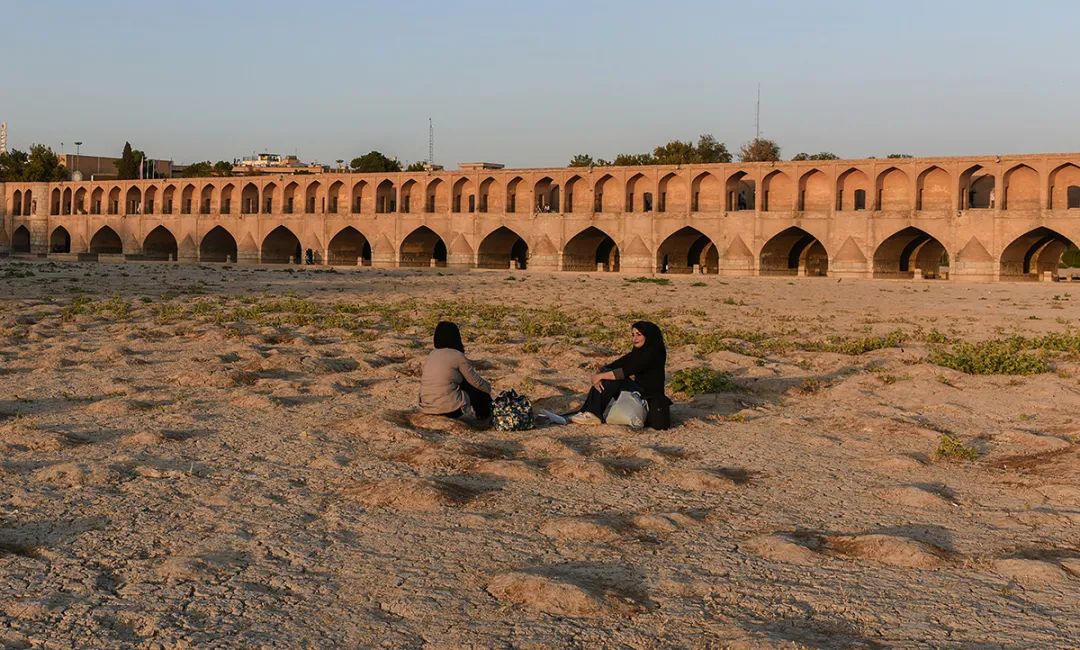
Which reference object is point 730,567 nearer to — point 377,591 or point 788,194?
point 377,591

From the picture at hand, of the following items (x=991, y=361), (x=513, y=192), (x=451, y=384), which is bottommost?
(x=451, y=384)

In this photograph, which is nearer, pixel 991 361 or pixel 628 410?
pixel 628 410

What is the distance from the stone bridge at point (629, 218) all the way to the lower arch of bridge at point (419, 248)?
8 cm

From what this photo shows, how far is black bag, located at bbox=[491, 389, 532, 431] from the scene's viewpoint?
7.75 meters

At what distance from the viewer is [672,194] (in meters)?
43.3

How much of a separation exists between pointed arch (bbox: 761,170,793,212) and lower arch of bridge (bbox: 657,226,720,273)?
2.86 meters

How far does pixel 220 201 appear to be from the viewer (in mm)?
55062

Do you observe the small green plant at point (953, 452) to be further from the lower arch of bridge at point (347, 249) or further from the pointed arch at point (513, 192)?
the lower arch of bridge at point (347, 249)

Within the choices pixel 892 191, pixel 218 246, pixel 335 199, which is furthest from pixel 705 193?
pixel 218 246

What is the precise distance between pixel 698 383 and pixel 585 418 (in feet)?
6.74

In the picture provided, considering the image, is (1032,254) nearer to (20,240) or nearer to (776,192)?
(776,192)

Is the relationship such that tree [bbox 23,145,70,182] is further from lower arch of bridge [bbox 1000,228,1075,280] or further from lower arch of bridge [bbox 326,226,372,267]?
lower arch of bridge [bbox 1000,228,1075,280]

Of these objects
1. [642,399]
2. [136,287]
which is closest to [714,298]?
[136,287]

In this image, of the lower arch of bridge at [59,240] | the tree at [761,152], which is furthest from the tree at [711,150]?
the lower arch of bridge at [59,240]
